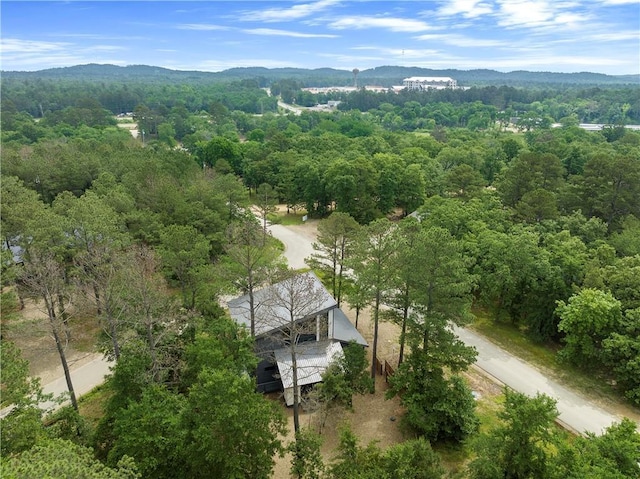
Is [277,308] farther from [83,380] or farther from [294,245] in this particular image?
[294,245]

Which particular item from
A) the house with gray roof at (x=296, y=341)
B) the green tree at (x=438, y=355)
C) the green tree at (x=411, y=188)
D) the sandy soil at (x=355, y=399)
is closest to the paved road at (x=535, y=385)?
the sandy soil at (x=355, y=399)

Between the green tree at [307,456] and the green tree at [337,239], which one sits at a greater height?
the green tree at [337,239]

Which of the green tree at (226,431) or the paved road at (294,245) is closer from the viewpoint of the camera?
the green tree at (226,431)

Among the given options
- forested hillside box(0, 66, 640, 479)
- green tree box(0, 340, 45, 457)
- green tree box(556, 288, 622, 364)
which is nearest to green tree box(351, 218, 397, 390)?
forested hillside box(0, 66, 640, 479)

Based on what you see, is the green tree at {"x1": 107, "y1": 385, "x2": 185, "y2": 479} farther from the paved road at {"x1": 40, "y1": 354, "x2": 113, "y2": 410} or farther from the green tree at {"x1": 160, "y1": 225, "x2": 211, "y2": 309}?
the paved road at {"x1": 40, "y1": 354, "x2": 113, "y2": 410}

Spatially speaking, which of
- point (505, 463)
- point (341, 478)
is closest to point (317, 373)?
point (341, 478)

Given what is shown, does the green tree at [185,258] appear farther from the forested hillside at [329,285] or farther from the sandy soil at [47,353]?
the sandy soil at [47,353]
